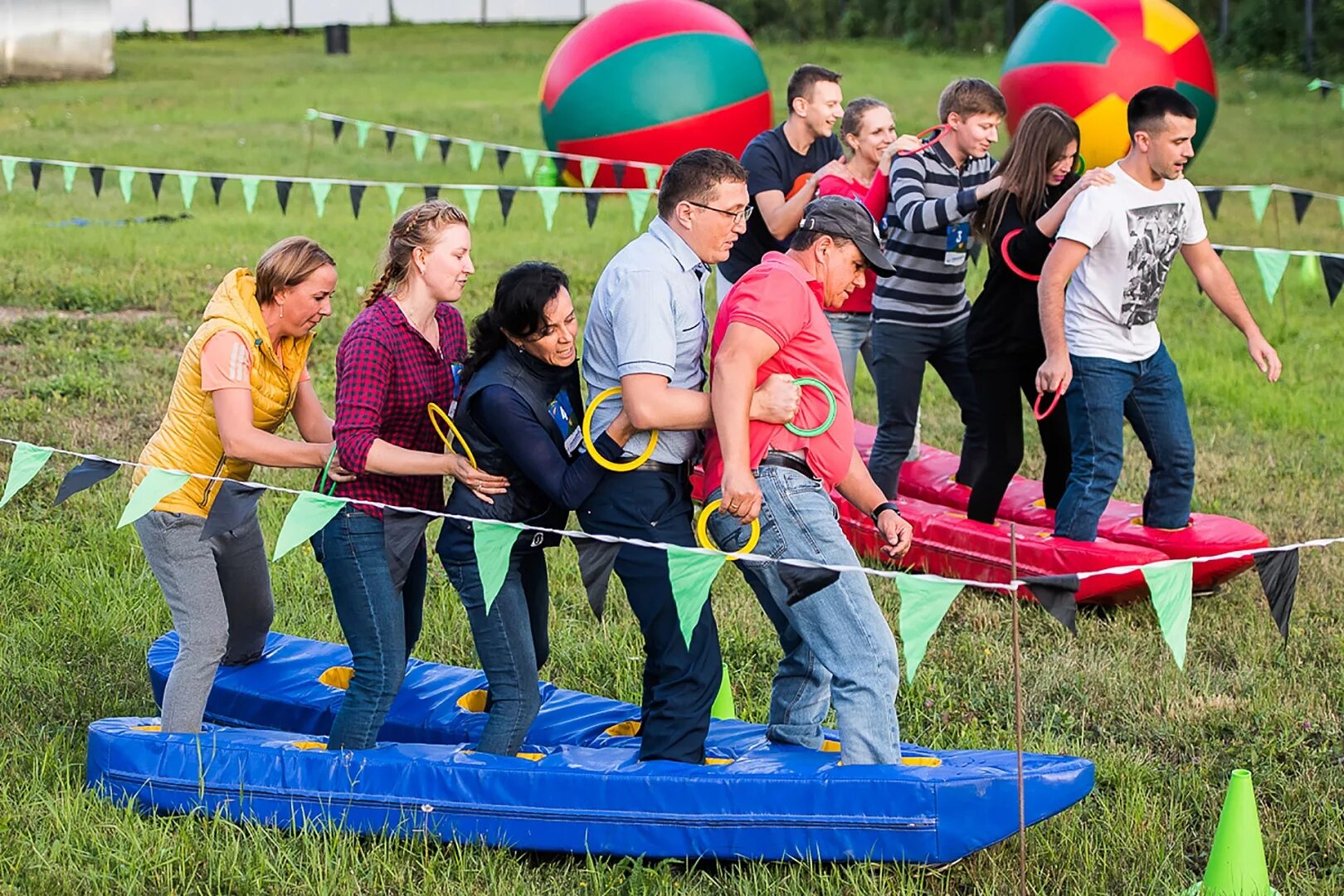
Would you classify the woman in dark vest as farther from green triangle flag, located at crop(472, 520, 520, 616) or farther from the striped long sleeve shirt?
the striped long sleeve shirt

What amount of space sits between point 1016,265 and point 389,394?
3.13 metres

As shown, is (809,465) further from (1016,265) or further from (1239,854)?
(1016,265)

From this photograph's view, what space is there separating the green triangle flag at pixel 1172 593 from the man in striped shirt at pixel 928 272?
292 cm

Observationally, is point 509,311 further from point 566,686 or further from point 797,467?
point 566,686

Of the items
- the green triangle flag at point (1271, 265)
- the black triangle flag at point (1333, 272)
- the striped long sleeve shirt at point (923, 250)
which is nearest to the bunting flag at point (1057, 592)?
the striped long sleeve shirt at point (923, 250)

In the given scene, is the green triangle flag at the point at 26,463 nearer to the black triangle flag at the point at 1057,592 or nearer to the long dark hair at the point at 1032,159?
the black triangle flag at the point at 1057,592

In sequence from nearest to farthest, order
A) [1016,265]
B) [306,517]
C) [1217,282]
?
1. [306,517]
2. [1217,282]
3. [1016,265]

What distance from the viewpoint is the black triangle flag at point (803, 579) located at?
4227 millimetres

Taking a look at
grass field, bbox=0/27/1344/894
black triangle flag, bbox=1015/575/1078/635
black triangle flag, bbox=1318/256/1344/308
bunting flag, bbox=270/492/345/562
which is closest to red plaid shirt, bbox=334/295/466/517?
bunting flag, bbox=270/492/345/562

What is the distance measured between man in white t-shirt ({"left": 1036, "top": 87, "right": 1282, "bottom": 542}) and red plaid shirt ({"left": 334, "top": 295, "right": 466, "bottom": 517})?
2.63m

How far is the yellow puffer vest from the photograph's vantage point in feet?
16.0

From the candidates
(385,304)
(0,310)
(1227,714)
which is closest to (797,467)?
(385,304)

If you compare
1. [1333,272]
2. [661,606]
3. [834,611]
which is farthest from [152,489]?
[1333,272]

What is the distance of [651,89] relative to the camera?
15609 mm
